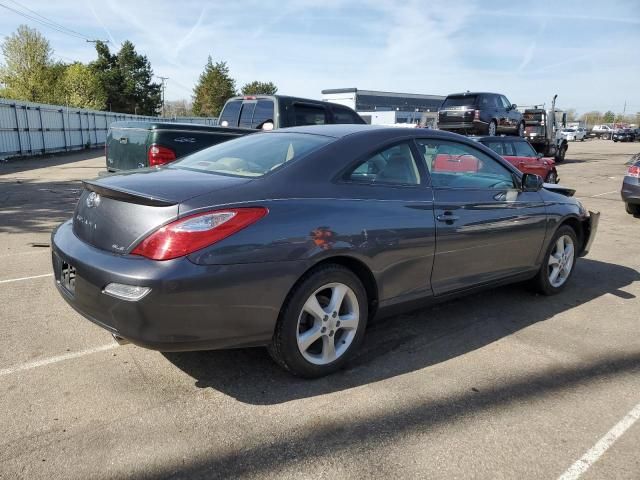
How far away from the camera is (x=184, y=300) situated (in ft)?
8.78

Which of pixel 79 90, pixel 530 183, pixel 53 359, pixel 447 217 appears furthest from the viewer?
pixel 79 90

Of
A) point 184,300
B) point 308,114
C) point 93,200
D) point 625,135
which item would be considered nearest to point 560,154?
point 308,114

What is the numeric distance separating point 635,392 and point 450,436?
140 cm

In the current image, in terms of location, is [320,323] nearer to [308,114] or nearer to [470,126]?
[308,114]

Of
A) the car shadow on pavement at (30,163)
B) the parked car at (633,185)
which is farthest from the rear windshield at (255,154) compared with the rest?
the car shadow on pavement at (30,163)

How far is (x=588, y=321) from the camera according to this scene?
4.55m

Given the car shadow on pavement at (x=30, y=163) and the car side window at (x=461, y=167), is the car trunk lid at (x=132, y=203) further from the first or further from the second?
the car shadow on pavement at (x=30, y=163)

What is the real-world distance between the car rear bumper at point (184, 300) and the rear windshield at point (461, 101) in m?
16.2

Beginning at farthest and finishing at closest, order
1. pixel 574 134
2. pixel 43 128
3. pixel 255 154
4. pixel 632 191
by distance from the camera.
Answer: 1. pixel 574 134
2. pixel 43 128
3. pixel 632 191
4. pixel 255 154

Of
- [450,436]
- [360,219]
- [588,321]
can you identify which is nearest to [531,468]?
[450,436]

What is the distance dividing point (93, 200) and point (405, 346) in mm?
2347

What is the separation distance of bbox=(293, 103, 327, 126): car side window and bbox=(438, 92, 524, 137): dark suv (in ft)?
29.2

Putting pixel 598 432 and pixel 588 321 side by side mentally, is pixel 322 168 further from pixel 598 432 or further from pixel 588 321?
pixel 588 321

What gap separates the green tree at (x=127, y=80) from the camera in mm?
65519
